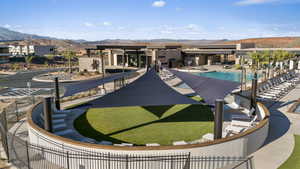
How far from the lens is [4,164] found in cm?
893

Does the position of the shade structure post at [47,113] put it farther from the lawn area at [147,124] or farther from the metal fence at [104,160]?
the lawn area at [147,124]

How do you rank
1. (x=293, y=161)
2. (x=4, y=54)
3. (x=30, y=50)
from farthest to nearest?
(x=30, y=50), (x=4, y=54), (x=293, y=161)

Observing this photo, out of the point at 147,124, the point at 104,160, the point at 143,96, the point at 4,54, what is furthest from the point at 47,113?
the point at 4,54

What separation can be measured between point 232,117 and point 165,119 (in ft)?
13.7

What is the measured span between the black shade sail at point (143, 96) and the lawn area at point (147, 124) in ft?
5.14

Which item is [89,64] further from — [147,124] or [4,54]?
[4,54]

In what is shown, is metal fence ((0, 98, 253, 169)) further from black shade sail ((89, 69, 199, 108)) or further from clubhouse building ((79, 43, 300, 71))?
clubhouse building ((79, 43, 300, 71))

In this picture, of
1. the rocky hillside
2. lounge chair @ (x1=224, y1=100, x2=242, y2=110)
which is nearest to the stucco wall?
lounge chair @ (x1=224, y1=100, x2=242, y2=110)

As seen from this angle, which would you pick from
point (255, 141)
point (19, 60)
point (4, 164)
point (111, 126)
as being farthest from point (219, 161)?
point (19, 60)

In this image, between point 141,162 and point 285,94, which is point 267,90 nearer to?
point 285,94

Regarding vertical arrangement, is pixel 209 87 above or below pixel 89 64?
below

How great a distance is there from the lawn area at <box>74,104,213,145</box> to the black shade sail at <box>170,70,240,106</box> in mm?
1783

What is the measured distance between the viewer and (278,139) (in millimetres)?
11602

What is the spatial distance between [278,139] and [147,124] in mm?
6950
